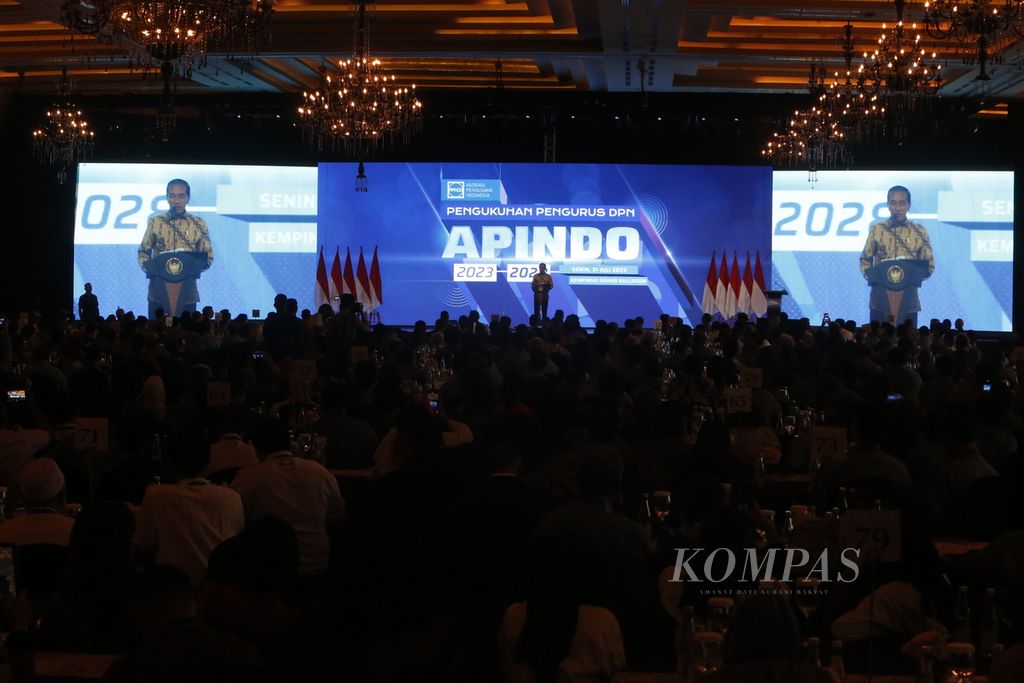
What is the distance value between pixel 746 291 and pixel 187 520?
17688 millimetres

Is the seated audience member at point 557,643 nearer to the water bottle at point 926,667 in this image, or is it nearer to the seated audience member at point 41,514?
the water bottle at point 926,667

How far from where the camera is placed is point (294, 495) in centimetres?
535

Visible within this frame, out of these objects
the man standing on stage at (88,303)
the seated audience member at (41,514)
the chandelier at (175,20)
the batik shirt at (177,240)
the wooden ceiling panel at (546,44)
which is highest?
the wooden ceiling panel at (546,44)

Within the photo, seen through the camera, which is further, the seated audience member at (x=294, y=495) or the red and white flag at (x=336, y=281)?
the red and white flag at (x=336, y=281)

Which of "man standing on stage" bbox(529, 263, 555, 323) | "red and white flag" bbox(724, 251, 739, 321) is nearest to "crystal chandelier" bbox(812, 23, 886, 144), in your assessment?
"man standing on stage" bbox(529, 263, 555, 323)

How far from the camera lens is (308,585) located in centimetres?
537

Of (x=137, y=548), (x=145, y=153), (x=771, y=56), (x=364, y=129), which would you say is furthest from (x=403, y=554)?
(x=145, y=153)

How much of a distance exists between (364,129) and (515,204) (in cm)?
695

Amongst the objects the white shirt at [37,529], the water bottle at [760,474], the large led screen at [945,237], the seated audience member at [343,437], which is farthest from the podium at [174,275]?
the white shirt at [37,529]

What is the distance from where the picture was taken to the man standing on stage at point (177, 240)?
21.8 metres

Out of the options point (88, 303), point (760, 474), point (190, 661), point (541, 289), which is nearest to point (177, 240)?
point (88, 303)

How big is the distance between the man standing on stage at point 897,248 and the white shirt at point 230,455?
654 inches

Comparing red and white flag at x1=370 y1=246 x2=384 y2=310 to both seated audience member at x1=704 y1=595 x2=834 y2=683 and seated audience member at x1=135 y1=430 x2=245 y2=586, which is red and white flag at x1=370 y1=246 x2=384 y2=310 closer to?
seated audience member at x1=135 y1=430 x2=245 y2=586

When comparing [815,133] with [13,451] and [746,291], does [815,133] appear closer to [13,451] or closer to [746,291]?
[746,291]
